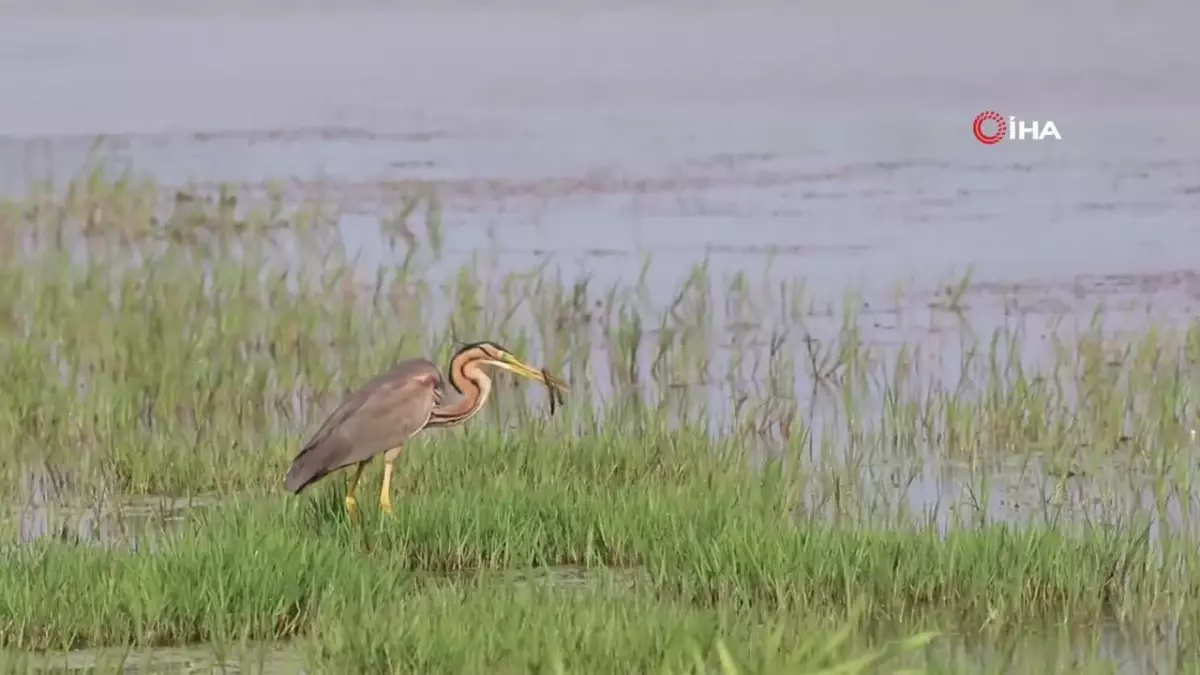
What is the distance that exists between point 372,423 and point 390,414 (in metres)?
0.07

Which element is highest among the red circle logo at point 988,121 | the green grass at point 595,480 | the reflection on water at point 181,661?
the red circle logo at point 988,121

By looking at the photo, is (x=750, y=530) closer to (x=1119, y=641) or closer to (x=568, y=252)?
(x=1119, y=641)

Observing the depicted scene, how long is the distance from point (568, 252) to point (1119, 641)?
21.7 feet

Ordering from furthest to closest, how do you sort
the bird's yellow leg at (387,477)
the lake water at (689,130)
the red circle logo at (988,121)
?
the red circle logo at (988,121), the lake water at (689,130), the bird's yellow leg at (387,477)

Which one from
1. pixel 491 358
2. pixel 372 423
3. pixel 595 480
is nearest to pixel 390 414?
pixel 372 423

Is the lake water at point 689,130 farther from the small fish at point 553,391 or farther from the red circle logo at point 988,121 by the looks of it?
the small fish at point 553,391

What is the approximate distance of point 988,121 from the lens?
1577 centimetres

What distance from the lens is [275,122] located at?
59.2 feet

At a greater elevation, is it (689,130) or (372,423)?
(689,130)

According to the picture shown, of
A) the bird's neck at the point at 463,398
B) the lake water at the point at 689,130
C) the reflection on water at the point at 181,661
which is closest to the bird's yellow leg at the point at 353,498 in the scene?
the bird's neck at the point at 463,398

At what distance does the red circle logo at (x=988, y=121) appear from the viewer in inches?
600

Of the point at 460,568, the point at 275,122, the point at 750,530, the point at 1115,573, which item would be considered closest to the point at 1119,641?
the point at 1115,573

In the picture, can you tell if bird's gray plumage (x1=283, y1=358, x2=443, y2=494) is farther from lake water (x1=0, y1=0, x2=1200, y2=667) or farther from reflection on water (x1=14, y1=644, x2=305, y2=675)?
lake water (x1=0, y1=0, x2=1200, y2=667)

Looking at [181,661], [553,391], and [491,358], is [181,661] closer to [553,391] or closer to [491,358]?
[491,358]
